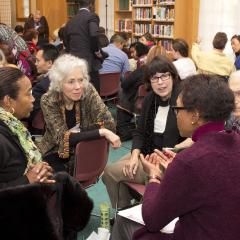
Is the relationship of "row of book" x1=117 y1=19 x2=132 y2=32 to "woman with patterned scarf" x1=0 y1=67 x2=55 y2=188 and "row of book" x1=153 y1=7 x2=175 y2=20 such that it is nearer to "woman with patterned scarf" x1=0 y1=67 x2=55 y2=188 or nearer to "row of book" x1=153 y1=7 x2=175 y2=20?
"row of book" x1=153 y1=7 x2=175 y2=20

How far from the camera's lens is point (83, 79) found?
298cm

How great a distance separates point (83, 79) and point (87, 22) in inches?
97.7

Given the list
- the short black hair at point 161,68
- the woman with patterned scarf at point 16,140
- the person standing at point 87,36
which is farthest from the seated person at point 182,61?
the woman with patterned scarf at point 16,140

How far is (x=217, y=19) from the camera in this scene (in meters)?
6.90

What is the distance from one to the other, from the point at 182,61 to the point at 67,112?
8.31ft

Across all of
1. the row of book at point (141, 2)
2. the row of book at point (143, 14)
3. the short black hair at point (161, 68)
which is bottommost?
the short black hair at point (161, 68)

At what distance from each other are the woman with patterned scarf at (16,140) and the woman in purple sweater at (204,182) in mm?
508

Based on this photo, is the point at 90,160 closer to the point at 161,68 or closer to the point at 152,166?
the point at 152,166

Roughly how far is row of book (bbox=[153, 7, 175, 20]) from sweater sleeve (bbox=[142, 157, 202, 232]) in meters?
6.72

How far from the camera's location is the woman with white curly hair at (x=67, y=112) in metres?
2.83

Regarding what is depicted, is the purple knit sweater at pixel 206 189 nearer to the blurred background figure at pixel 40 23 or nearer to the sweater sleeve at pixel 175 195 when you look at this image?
the sweater sleeve at pixel 175 195

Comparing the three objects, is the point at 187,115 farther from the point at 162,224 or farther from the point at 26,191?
the point at 26,191

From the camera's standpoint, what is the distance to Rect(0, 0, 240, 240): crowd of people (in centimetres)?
148

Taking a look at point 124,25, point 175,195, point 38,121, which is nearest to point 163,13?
point 124,25
